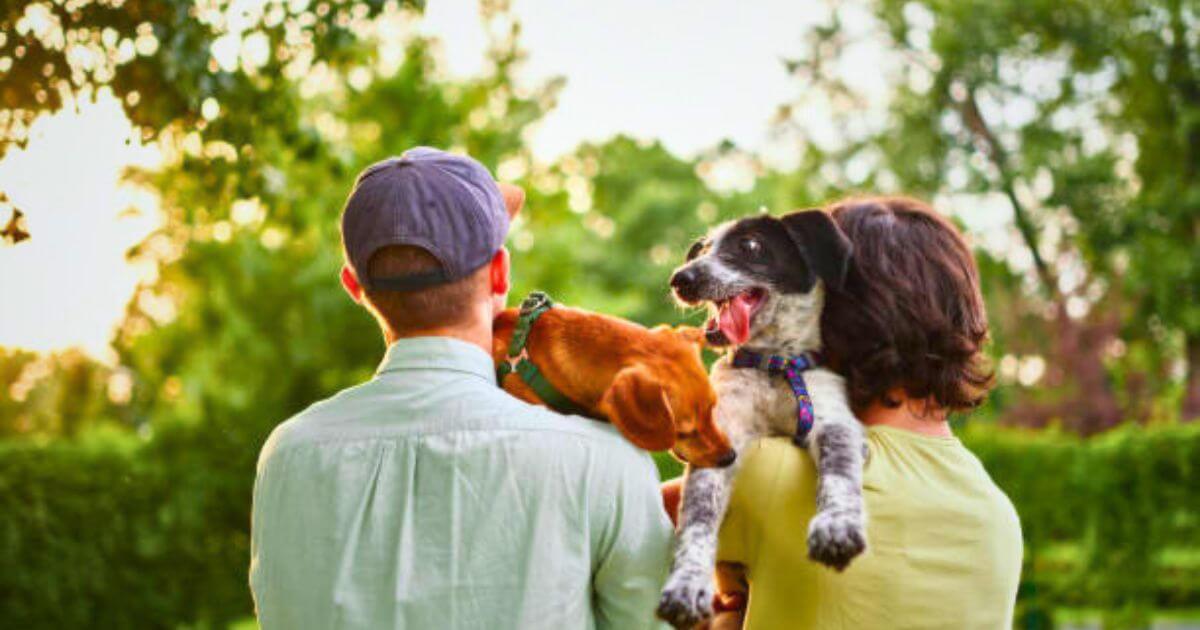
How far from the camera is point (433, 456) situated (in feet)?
6.89

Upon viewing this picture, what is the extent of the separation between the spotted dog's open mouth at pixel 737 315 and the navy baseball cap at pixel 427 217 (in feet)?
2.43

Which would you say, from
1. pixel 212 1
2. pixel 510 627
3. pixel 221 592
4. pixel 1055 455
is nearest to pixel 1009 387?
pixel 1055 455

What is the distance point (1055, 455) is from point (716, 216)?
115ft

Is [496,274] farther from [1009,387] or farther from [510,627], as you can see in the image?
[1009,387]

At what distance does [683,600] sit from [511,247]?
1781cm

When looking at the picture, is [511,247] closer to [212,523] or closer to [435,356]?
[212,523]

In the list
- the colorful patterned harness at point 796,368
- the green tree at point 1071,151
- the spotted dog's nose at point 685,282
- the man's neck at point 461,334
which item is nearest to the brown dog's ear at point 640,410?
the man's neck at point 461,334

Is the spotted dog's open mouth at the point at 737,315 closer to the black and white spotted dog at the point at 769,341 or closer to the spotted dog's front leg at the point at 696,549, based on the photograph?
the black and white spotted dog at the point at 769,341

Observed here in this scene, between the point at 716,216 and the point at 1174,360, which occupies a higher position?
the point at 716,216

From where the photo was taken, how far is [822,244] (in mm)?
2736

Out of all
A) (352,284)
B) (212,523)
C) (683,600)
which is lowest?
(212,523)

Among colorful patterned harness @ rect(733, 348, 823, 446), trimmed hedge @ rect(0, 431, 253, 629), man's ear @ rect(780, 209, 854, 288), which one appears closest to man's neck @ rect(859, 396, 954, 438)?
colorful patterned harness @ rect(733, 348, 823, 446)

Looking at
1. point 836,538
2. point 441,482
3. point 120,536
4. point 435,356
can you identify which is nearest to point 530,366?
point 435,356

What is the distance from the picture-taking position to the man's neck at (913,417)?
8.70 ft
